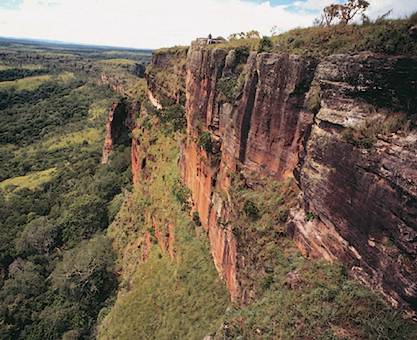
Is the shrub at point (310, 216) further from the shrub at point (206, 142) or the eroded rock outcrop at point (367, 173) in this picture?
the shrub at point (206, 142)

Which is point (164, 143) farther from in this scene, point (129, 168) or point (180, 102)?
point (129, 168)

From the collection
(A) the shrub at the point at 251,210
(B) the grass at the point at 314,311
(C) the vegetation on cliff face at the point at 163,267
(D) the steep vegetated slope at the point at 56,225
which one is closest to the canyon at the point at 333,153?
(B) the grass at the point at 314,311

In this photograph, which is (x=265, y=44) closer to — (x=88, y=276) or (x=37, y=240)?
(x=88, y=276)

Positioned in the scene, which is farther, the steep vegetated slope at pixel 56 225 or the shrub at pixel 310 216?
the steep vegetated slope at pixel 56 225

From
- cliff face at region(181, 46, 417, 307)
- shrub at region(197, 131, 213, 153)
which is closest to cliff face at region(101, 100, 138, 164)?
shrub at region(197, 131, 213, 153)

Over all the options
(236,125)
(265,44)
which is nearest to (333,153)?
(236,125)
